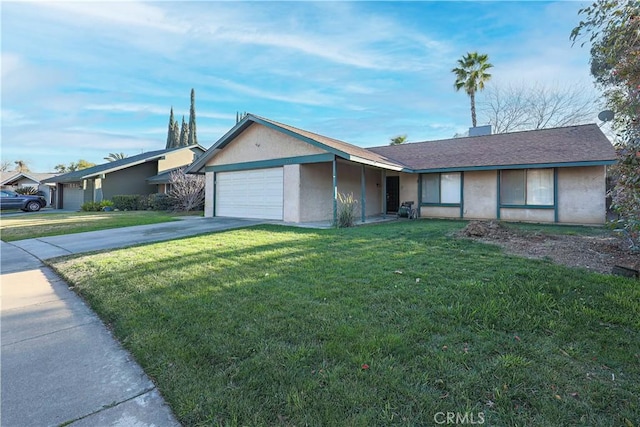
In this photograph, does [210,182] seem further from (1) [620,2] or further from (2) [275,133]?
(1) [620,2]

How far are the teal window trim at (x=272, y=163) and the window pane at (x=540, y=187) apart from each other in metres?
8.46

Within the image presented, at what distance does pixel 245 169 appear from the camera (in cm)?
1434

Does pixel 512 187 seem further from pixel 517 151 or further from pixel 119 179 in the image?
pixel 119 179

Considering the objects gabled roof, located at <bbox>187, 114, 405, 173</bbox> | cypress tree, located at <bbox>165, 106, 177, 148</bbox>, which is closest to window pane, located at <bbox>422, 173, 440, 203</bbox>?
gabled roof, located at <bbox>187, 114, 405, 173</bbox>

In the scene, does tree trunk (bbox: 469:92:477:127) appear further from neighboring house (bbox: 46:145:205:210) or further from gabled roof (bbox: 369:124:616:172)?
neighboring house (bbox: 46:145:205:210)

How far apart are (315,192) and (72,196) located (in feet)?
85.3

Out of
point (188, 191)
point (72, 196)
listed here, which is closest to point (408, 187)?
point (188, 191)

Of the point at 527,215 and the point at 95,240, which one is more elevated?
the point at 527,215

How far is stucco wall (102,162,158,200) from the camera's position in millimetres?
24141

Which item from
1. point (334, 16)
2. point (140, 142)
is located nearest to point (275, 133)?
point (334, 16)

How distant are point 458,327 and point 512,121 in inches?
1173

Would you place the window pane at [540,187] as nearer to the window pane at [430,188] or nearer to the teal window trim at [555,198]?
the teal window trim at [555,198]

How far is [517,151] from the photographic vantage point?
44.2ft

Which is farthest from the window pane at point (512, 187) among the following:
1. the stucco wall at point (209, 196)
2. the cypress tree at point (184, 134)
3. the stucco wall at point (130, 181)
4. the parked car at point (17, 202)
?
the cypress tree at point (184, 134)
